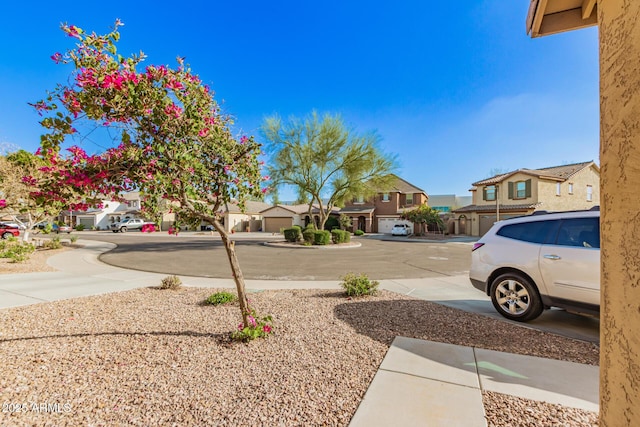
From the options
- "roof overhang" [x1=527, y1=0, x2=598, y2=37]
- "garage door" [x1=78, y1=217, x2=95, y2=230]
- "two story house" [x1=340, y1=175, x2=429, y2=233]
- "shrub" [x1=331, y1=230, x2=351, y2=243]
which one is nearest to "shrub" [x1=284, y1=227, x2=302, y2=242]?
"shrub" [x1=331, y1=230, x2=351, y2=243]

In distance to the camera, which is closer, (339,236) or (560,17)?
(560,17)

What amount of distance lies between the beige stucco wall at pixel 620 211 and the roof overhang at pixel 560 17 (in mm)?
1548

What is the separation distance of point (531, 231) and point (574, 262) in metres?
0.81

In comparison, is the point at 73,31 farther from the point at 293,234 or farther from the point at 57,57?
the point at 293,234

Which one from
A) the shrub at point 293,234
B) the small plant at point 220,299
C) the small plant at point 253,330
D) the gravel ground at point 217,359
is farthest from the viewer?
the shrub at point 293,234

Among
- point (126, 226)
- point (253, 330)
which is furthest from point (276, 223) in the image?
point (253, 330)

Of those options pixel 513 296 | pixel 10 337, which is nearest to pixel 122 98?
pixel 10 337

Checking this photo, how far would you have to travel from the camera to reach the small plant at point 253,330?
152 inches

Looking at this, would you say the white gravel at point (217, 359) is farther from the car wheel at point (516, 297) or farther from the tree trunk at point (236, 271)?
the car wheel at point (516, 297)

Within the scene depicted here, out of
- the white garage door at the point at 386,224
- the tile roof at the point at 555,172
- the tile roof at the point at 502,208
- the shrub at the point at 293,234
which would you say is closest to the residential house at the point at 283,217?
the white garage door at the point at 386,224

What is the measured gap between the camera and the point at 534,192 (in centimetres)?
2525

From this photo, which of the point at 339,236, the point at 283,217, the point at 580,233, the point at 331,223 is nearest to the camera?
the point at 580,233

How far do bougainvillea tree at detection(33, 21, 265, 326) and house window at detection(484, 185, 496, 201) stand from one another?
30808mm

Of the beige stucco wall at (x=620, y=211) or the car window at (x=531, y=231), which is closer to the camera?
the beige stucco wall at (x=620, y=211)
